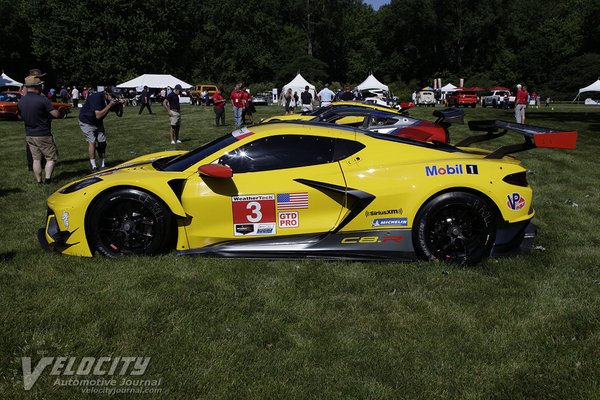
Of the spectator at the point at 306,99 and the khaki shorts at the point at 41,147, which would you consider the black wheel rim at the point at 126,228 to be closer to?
the khaki shorts at the point at 41,147

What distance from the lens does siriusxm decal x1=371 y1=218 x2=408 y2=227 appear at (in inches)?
200

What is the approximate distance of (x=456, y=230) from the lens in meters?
5.14

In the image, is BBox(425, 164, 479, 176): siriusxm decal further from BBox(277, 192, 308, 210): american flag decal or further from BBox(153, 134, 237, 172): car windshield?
BBox(153, 134, 237, 172): car windshield

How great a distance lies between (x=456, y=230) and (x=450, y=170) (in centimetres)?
57

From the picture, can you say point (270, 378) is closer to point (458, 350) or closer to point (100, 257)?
point (458, 350)

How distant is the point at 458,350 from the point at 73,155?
38.9 feet

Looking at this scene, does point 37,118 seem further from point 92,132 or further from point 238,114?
point 238,114

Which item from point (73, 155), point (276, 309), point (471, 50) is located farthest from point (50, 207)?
point (471, 50)

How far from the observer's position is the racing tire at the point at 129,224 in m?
5.09

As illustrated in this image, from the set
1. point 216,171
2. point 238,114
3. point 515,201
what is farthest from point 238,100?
point 515,201

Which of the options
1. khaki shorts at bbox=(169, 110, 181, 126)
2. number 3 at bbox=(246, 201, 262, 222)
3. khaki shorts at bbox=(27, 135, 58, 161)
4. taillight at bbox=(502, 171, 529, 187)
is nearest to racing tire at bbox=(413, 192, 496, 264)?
taillight at bbox=(502, 171, 529, 187)

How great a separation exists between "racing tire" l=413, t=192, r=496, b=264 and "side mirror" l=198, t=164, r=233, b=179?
181cm

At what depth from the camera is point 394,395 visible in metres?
3.06

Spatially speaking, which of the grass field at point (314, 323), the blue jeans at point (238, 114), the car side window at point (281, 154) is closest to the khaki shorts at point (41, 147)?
the grass field at point (314, 323)
